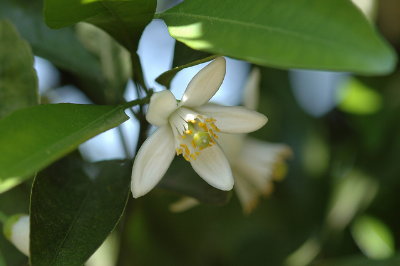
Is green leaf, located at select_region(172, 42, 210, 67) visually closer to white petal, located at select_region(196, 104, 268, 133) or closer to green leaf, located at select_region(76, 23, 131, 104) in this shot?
white petal, located at select_region(196, 104, 268, 133)

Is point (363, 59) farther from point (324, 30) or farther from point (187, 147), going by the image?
point (187, 147)

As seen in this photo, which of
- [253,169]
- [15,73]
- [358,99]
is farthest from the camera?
[358,99]

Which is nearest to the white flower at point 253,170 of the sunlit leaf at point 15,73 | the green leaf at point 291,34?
the sunlit leaf at point 15,73

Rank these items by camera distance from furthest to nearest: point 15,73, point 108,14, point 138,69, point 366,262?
1. point 366,262
2. point 15,73
3. point 138,69
4. point 108,14

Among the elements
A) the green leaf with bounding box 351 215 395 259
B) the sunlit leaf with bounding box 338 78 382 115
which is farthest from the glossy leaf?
the sunlit leaf with bounding box 338 78 382 115

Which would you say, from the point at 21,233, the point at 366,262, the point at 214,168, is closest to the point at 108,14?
the point at 214,168

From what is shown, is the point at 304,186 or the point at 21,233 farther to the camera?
the point at 304,186

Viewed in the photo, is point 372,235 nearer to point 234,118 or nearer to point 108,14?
point 234,118
